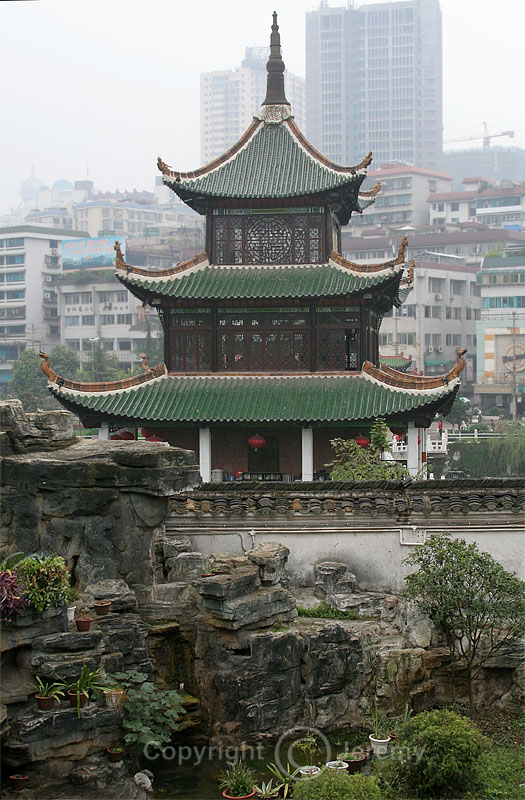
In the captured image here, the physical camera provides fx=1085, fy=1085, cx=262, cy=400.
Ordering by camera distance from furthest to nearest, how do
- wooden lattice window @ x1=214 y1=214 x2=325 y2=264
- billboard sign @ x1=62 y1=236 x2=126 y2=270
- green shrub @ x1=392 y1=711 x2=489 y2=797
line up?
1. billboard sign @ x1=62 y1=236 x2=126 y2=270
2. wooden lattice window @ x1=214 y1=214 x2=325 y2=264
3. green shrub @ x1=392 y1=711 x2=489 y2=797

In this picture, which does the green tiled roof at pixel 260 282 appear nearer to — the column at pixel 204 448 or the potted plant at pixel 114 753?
the column at pixel 204 448

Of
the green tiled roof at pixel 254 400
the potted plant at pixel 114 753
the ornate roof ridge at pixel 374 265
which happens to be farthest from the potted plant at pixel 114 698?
the ornate roof ridge at pixel 374 265

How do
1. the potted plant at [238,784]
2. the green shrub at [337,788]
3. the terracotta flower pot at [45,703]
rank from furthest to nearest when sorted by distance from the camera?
the potted plant at [238,784], the terracotta flower pot at [45,703], the green shrub at [337,788]

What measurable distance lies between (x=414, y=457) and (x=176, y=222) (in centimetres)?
12446

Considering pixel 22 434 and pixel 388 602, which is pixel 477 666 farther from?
pixel 22 434

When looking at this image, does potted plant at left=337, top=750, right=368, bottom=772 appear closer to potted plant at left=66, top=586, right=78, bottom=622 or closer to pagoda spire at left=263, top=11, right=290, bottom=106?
potted plant at left=66, top=586, right=78, bottom=622

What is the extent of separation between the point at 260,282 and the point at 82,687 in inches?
653

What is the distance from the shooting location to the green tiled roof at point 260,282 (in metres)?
30.2

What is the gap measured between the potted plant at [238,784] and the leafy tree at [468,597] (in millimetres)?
4752

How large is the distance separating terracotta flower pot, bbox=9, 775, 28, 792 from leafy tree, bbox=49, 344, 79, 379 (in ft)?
248

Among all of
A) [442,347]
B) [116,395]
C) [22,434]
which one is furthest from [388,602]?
[442,347]

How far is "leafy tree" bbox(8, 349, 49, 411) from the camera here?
3329 inches

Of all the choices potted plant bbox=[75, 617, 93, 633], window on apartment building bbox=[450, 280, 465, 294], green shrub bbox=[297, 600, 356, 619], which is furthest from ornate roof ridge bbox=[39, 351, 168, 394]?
window on apartment building bbox=[450, 280, 465, 294]

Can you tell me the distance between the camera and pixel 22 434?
19.8 m
